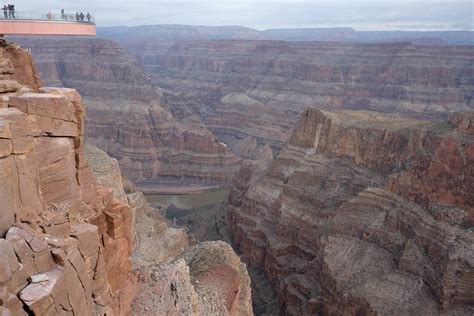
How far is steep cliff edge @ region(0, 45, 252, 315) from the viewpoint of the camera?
34.2 ft

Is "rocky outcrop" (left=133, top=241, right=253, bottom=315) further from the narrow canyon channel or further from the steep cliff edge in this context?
the narrow canyon channel

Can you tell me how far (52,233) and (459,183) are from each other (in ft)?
105

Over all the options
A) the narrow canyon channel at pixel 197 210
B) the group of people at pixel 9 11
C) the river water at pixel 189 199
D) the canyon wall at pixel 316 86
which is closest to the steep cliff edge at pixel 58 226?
the group of people at pixel 9 11

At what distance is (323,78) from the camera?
124125 millimetres

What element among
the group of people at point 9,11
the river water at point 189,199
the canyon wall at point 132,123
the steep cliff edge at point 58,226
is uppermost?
the group of people at point 9,11

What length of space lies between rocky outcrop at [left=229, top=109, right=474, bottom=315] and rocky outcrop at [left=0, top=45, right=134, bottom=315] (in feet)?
74.3

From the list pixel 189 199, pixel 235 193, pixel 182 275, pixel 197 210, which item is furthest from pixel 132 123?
pixel 182 275

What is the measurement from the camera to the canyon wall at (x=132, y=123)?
84.6 metres

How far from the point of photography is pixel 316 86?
122m

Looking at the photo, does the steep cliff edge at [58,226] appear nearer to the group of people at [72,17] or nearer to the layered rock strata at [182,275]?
the layered rock strata at [182,275]

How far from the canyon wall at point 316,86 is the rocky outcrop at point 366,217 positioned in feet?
152

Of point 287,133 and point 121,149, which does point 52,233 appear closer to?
point 121,149

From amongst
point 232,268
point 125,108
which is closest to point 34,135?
point 232,268

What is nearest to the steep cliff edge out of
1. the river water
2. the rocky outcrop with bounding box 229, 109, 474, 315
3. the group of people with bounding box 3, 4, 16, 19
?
the group of people with bounding box 3, 4, 16, 19
